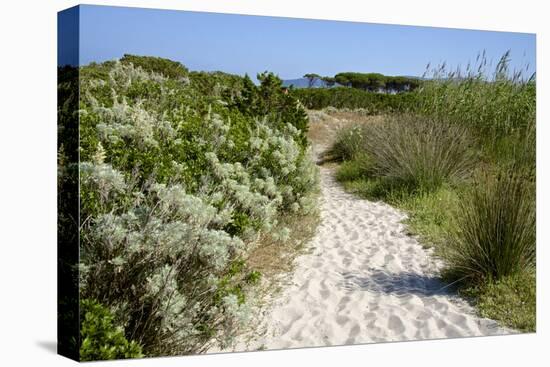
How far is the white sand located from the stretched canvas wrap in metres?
0.01

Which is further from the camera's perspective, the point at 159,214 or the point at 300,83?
the point at 300,83

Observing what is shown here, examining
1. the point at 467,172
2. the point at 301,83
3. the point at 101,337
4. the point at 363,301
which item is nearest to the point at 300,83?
the point at 301,83

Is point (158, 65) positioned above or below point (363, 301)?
above

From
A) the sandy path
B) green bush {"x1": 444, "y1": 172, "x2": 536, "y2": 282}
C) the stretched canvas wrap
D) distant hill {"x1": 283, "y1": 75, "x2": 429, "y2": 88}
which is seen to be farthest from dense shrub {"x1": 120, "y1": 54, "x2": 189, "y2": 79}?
green bush {"x1": 444, "y1": 172, "x2": 536, "y2": 282}

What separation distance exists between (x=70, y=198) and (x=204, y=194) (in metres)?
0.80

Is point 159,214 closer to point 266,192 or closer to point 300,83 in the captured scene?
point 266,192

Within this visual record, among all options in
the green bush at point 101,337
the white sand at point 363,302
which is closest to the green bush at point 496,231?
the white sand at point 363,302

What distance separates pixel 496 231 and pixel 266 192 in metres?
1.64

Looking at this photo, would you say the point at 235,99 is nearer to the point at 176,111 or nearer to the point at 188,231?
the point at 176,111

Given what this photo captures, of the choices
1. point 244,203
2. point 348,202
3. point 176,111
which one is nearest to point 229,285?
point 244,203

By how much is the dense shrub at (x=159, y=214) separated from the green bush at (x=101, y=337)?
0.12 metres

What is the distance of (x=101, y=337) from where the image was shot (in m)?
3.28

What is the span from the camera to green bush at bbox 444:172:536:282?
14.3 ft

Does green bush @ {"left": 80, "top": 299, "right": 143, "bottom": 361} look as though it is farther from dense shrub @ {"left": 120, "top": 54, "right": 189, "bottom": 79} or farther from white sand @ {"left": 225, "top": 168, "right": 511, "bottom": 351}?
dense shrub @ {"left": 120, "top": 54, "right": 189, "bottom": 79}
